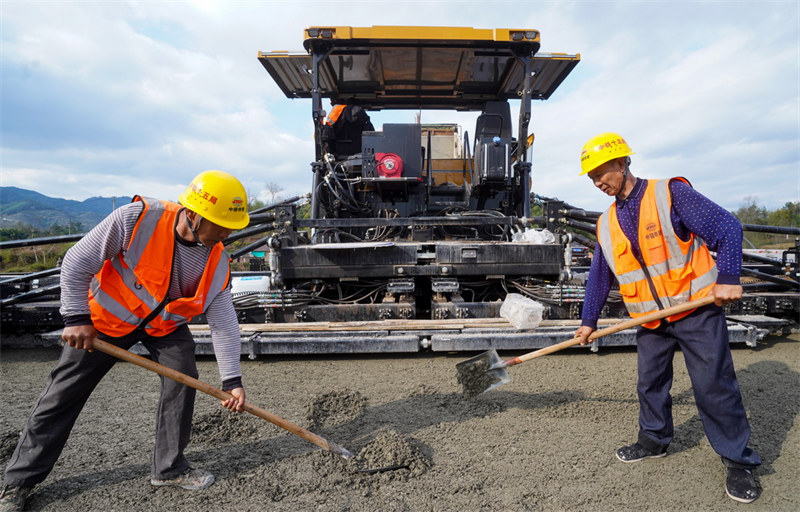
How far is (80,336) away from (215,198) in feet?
2.55

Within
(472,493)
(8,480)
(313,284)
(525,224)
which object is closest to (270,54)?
(313,284)

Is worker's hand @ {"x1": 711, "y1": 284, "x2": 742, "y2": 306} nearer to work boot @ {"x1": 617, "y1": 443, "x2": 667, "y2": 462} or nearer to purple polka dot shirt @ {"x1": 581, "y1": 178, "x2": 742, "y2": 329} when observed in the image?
purple polka dot shirt @ {"x1": 581, "y1": 178, "x2": 742, "y2": 329}

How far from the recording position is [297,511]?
1852 millimetres

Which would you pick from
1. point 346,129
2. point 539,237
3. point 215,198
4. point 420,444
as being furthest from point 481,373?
point 346,129

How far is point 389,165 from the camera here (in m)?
4.84

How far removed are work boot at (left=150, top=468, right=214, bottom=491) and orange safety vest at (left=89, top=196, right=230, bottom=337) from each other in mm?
699

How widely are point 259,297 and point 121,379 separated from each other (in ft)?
3.99

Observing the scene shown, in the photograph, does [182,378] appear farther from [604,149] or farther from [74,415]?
[604,149]

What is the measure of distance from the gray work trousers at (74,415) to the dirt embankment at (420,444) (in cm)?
15

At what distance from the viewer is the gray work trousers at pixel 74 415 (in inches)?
75.6

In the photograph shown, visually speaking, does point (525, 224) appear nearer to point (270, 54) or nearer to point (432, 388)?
point (432, 388)

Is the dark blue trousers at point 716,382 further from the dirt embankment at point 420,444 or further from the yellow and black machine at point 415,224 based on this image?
the yellow and black machine at point 415,224

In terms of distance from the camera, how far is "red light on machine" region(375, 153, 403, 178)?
15.9 ft

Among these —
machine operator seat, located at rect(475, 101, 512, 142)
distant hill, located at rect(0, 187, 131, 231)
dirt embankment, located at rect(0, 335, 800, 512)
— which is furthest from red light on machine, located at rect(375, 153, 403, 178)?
distant hill, located at rect(0, 187, 131, 231)
